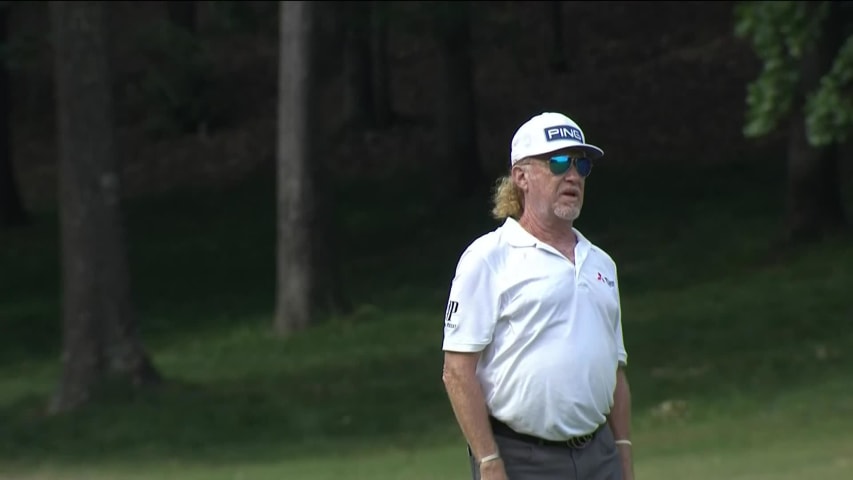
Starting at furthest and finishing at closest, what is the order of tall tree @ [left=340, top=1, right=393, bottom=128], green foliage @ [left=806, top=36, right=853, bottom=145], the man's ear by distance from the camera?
tall tree @ [left=340, top=1, right=393, bottom=128] → green foliage @ [left=806, top=36, right=853, bottom=145] → the man's ear

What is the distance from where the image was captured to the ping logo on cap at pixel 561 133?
5.28 m

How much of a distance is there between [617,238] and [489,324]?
22274 mm

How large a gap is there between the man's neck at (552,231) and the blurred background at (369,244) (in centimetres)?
587

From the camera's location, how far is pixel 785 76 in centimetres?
1612

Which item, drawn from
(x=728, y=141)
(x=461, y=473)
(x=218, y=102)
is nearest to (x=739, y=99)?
(x=728, y=141)

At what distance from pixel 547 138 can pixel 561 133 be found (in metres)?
0.05

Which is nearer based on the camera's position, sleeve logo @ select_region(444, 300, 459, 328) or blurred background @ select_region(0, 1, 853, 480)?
sleeve logo @ select_region(444, 300, 459, 328)

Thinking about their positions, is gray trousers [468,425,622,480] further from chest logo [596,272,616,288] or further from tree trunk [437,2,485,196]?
tree trunk [437,2,485,196]

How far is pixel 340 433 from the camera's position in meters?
15.6

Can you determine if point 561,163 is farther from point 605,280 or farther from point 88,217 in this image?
point 88,217

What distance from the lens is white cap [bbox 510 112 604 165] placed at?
5.26m

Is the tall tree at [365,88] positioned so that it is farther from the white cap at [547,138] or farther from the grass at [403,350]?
the white cap at [547,138]

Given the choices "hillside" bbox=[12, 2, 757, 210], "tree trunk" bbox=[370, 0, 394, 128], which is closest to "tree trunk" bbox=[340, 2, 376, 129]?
"tree trunk" bbox=[370, 0, 394, 128]

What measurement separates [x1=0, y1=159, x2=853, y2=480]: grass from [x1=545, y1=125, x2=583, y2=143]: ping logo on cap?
607 cm
